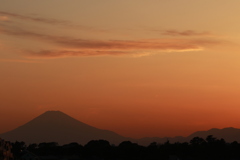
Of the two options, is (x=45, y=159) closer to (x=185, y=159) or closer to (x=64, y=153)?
(x=64, y=153)

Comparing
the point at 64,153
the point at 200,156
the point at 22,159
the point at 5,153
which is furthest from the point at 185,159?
the point at 5,153

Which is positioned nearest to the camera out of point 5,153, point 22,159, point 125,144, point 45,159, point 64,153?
point 5,153

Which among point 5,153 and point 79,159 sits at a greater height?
point 79,159

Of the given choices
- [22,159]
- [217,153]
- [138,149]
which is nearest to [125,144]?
[138,149]

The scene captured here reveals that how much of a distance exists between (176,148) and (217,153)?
12.7m

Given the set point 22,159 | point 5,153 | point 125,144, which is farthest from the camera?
point 125,144

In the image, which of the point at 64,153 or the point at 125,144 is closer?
the point at 64,153

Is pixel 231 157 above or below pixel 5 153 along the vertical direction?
above

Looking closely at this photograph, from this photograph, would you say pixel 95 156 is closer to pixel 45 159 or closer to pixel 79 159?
pixel 79 159

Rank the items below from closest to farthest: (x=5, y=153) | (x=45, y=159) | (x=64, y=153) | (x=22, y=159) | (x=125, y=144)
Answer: (x=5, y=153), (x=22, y=159), (x=45, y=159), (x=64, y=153), (x=125, y=144)

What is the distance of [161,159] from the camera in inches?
6722

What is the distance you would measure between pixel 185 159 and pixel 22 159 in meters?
56.2

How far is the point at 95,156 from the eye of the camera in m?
179

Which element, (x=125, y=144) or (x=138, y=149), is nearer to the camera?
(x=138, y=149)
